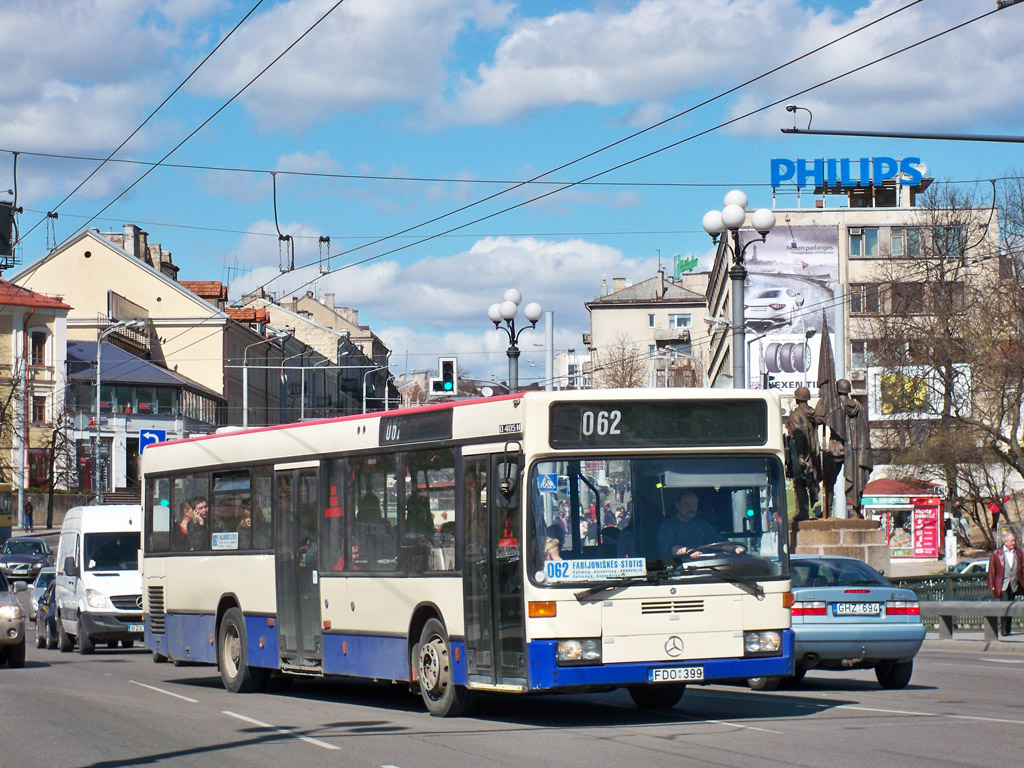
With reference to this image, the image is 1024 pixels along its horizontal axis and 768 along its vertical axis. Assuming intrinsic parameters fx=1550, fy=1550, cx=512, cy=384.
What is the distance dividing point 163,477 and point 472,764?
10557 mm

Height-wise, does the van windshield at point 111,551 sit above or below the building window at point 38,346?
below

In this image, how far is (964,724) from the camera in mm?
12047

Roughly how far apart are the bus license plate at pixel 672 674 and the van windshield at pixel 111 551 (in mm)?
17588

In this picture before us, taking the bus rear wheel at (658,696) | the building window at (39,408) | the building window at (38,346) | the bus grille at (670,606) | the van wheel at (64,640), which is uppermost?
the building window at (38,346)

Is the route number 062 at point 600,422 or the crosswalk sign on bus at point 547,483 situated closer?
the crosswalk sign on bus at point 547,483

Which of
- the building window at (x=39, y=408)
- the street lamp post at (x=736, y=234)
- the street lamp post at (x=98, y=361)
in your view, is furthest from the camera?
the building window at (x=39, y=408)

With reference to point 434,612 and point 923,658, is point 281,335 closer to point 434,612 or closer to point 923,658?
point 923,658

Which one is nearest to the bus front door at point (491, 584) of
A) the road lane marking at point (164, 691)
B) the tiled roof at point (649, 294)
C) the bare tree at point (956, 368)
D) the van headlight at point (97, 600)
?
the road lane marking at point (164, 691)

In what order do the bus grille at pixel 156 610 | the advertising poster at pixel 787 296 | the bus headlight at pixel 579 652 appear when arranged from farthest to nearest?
Answer: the advertising poster at pixel 787 296 → the bus grille at pixel 156 610 → the bus headlight at pixel 579 652

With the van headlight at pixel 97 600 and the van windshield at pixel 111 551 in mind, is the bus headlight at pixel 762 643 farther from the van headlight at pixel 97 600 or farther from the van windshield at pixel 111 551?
the van windshield at pixel 111 551

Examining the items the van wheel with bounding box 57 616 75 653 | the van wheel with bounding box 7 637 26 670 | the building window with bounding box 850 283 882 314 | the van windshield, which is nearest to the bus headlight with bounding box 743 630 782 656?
the van wheel with bounding box 7 637 26 670

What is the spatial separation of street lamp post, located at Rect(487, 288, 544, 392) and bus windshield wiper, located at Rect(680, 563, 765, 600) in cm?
1670

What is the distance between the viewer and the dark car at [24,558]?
5159 centimetres

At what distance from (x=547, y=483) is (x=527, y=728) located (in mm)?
2010
